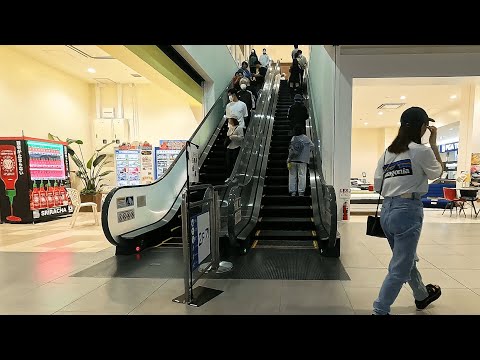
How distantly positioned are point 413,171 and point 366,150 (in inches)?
715

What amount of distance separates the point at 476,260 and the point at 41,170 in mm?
9559

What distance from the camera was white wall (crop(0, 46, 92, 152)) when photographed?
8.00 metres

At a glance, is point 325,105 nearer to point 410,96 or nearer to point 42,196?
point 410,96

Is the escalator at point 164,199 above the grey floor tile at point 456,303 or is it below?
above

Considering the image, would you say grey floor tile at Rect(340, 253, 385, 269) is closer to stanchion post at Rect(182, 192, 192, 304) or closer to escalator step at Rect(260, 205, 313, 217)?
escalator step at Rect(260, 205, 313, 217)

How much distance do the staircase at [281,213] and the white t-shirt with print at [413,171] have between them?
2.46m

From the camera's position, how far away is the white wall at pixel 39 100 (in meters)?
8.00

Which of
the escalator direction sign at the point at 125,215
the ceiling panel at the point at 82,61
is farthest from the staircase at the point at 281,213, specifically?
the ceiling panel at the point at 82,61

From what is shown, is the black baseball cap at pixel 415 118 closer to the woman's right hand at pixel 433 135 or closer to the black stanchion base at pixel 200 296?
the woman's right hand at pixel 433 135
